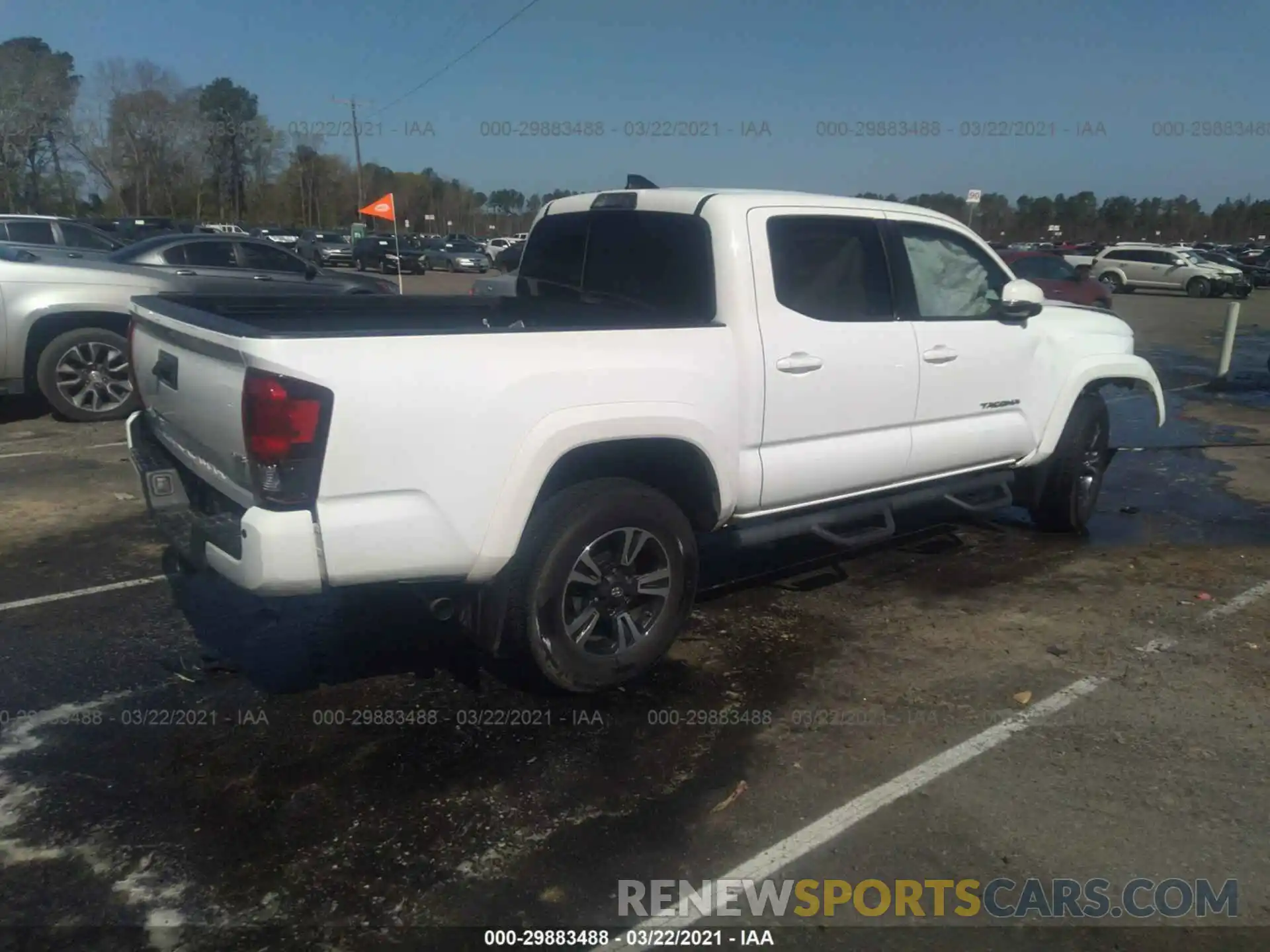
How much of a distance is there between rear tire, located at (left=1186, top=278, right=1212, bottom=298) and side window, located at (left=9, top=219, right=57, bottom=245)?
107 feet

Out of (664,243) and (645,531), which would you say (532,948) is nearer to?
(645,531)

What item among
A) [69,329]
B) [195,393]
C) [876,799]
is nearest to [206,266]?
[69,329]

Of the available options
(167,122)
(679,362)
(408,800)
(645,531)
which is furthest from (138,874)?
(167,122)

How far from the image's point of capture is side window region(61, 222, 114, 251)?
1555 cm

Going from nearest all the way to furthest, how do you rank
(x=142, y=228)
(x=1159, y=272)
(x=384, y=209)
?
1. (x=384, y=209)
2. (x=142, y=228)
3. (x=1159, y=272)

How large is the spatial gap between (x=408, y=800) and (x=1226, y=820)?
2.70 m

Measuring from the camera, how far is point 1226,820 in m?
3.27

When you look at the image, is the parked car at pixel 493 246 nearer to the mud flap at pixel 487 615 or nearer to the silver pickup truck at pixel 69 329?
the silver pickup truck at pixel 69 329

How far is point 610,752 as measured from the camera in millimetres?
3660

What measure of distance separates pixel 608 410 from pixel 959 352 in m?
2.28

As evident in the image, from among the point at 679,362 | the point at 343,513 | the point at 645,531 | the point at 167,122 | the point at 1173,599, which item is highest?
the point at 167,122

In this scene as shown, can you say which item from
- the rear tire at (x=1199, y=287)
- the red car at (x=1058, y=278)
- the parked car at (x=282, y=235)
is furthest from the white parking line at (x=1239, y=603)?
the parked car at (x=282, y=235)

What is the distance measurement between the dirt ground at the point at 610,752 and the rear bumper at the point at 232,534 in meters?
0.39

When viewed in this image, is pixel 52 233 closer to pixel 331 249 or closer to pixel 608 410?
pixel 608 410
